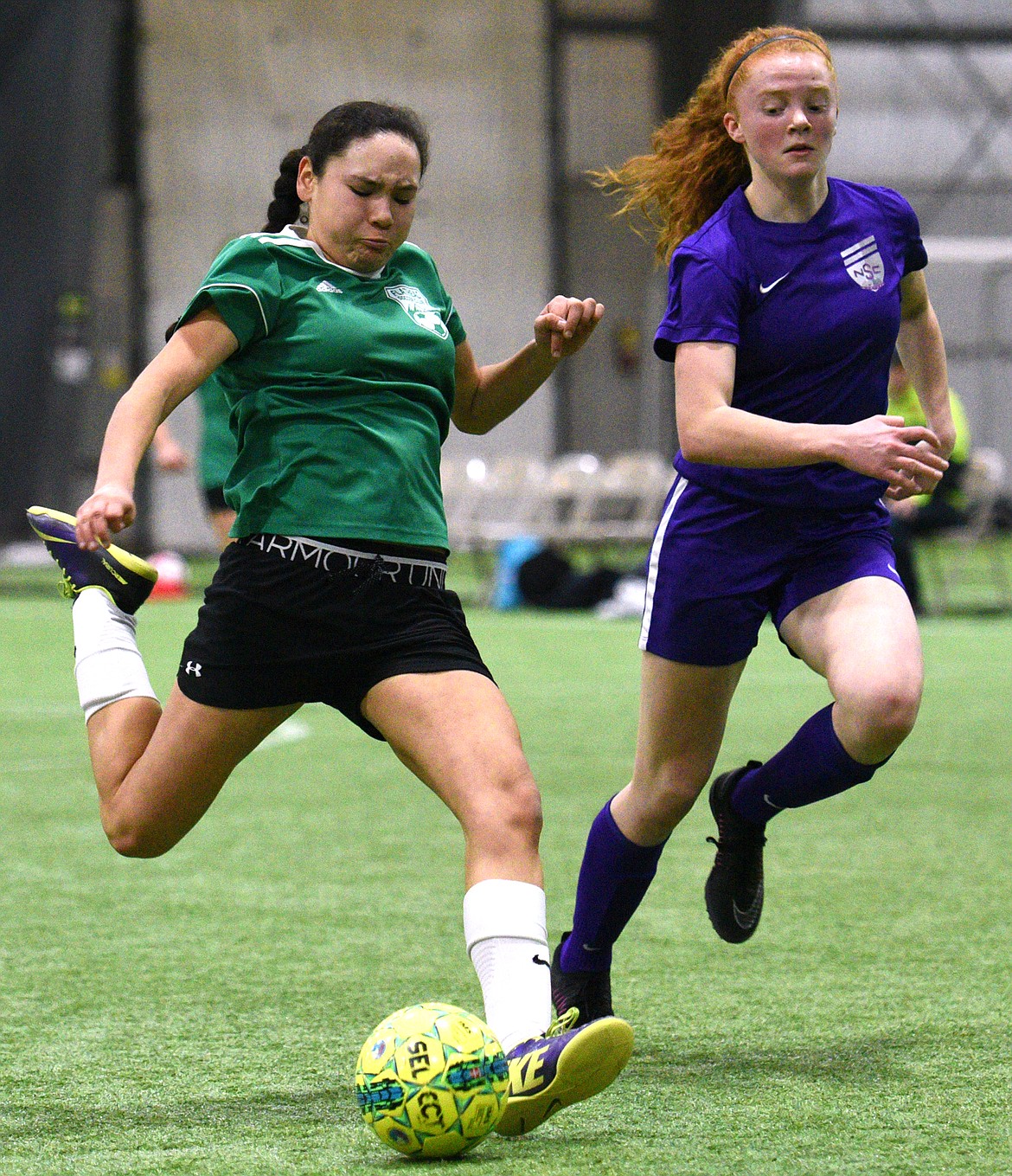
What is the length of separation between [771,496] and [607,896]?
790 millimetres

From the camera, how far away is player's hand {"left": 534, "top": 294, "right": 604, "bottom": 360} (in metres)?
3.20

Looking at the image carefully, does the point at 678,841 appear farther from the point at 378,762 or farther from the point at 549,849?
the point at 378,762

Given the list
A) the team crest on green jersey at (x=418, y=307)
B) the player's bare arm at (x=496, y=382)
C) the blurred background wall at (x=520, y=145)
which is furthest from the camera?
the blurred background wall at (x=520, y=145)

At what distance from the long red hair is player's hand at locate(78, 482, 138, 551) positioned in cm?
121

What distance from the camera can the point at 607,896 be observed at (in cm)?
345

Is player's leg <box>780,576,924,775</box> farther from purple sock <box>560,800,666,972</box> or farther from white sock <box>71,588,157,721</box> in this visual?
white sock <box>71,588,157,721</box>

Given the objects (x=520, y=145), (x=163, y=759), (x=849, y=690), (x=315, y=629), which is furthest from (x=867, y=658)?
(x=520, y=145)

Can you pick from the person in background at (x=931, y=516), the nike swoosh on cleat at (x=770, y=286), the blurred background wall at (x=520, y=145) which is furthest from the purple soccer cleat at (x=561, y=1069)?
the blurred background wall at (x=520, y=145)

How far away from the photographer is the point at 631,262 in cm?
2247

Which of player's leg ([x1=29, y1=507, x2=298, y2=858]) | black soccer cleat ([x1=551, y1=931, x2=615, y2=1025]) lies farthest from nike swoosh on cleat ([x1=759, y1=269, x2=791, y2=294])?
black soccer cleat ([x1=551, y1=931, x2=615, y2=1025])

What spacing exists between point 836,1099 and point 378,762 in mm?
4241

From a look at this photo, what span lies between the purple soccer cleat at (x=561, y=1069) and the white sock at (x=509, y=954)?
79 millimetres

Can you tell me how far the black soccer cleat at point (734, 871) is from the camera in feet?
11.8

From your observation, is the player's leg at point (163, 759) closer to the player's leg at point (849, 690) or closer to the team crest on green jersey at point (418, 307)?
the team crest on green jersey at point (418, 307)
